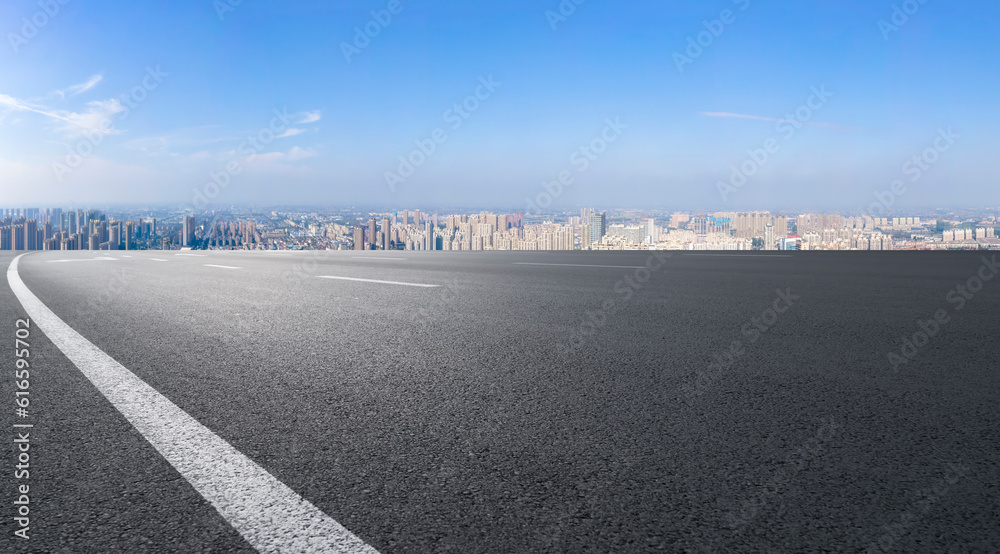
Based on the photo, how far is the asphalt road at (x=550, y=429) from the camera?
1603 mm

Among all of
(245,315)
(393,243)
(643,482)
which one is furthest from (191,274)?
(393,243)

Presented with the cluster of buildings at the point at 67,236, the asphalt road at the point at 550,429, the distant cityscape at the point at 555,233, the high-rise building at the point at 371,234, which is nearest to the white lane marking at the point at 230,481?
the asphalt road at the point at 550,429

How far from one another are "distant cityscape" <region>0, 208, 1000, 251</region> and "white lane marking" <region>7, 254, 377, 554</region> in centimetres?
1714

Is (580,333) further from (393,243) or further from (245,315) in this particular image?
(393,243)

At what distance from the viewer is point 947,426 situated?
7.81 ft

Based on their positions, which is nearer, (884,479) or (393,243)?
(884,479)

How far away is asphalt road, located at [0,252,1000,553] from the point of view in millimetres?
1603

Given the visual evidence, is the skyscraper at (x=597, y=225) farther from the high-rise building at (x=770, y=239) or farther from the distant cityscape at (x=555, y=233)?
the high-rise building at (x=770, y=239)

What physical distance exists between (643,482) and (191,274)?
10190 millimetres

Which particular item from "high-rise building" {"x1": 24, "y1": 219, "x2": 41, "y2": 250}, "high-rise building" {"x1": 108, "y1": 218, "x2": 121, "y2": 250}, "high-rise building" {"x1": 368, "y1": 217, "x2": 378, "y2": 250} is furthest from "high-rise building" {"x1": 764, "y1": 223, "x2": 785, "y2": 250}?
"high-rise building" {"x1": 24, "y1": 219, "x2": 41, "y2": 250}

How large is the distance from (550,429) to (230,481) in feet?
3.69


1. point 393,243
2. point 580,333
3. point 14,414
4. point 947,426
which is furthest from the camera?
point 393,243

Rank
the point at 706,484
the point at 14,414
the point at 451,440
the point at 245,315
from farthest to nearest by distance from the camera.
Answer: the point at 245,315
the point at 14,414
the point at 451,440
the point at 706,484

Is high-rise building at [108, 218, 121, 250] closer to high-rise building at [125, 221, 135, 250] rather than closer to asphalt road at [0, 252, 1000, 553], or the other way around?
high-rise building at [125, 221, 135, 250]
